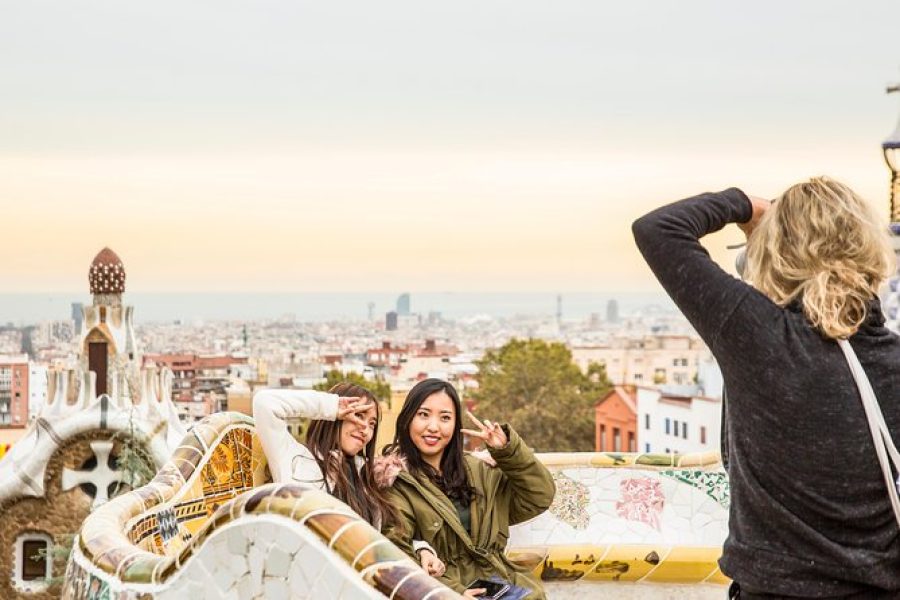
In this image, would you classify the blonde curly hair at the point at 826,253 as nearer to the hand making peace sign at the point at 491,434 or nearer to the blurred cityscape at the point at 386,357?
the hand making peace sign at the point at 491,434

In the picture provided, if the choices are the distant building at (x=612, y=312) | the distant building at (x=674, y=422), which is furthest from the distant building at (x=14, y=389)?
the distant building at (x=612, y=312)

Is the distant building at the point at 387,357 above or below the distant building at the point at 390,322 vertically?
below

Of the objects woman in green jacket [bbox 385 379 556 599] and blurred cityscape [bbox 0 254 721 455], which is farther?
blurred cityscape [bbox 0 254 721 455]

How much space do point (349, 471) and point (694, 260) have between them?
1.83m

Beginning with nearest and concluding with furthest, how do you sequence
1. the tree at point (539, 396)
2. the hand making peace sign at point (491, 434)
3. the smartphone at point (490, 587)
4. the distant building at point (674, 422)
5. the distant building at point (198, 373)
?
the smartphone at point (490, 587)
the hand making peace sign at point (491, 434)
the distant building at point (674, 422)
the tree at point (539, 396)
the distant building at point (198, 373)

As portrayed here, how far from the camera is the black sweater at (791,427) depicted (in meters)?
1.97

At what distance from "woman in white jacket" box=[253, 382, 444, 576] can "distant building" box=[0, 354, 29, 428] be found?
152ft

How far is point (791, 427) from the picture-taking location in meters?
1.99

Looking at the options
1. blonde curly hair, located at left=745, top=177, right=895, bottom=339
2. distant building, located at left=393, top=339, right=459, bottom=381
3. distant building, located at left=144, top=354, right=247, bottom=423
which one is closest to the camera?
blonde curly hair, located at left=745, top=177, right=895, bottom=339

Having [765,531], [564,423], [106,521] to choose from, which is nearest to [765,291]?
[765,531]

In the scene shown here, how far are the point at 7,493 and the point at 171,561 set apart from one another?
13.1 meters

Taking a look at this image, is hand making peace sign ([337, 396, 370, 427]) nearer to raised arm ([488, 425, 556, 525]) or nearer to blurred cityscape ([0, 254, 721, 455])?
raised arm ([488, 425, 556, 525])

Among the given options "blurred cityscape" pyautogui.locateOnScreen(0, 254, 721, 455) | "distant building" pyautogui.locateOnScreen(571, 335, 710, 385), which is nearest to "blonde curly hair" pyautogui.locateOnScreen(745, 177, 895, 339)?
"blurred cityscape" pyautogui.locateOnScreen(0, 254, 721, 455)

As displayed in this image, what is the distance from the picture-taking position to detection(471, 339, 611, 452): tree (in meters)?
42.2
